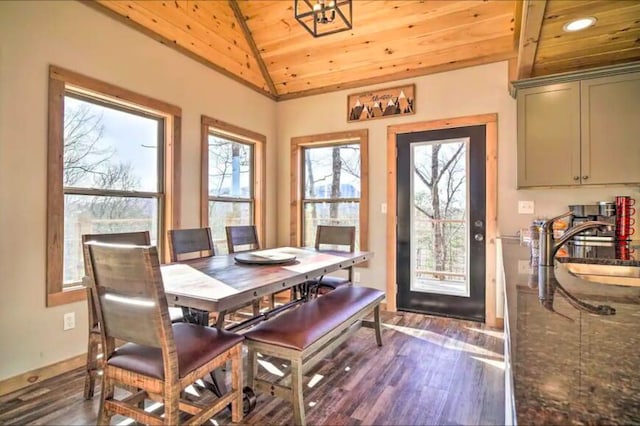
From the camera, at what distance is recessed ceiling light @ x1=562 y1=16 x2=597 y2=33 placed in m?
2.22

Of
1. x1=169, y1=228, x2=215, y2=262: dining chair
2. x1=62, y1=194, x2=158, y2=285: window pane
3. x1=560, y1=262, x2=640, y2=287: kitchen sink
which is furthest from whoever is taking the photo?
x1=169, y1=228, x2=215, y2=262: dining chair

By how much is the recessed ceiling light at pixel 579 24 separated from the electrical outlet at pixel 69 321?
401cm

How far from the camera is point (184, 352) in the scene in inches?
65.5

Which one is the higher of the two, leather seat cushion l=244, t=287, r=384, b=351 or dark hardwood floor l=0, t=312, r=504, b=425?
leather seat cushion l=244, t=287, r=384, b=351

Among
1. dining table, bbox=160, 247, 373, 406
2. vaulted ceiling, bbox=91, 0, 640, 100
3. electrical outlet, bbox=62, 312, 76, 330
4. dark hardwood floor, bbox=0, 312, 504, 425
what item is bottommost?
dark hardwood floor, bbox=0, 312, 504, 425

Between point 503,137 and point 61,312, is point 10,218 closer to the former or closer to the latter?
point 61,312

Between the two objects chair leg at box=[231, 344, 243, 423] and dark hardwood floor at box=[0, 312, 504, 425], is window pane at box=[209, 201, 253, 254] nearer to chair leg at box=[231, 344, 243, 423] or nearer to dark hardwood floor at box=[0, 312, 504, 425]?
dark hardwood floor at box=[0, 312, 504, 425]

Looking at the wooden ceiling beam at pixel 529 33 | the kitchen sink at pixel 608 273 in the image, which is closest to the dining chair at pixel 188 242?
the kitchen sink at pixel 608 273

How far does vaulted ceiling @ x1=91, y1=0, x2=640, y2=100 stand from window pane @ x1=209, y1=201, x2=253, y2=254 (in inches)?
59.9

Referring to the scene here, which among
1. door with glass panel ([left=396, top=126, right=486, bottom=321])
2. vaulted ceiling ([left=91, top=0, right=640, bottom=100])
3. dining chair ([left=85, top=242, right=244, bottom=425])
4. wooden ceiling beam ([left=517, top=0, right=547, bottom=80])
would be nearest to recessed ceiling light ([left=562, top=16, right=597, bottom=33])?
vaulted ceiling ([left=91, top=0, right=640, bottom=100])

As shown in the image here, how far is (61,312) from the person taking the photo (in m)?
2.53

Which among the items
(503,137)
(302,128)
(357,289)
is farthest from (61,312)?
(503,137)

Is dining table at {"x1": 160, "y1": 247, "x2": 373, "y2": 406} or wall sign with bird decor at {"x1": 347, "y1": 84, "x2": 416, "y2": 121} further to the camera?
wall sign with bird decor at {"x1": 347, "y1": 84, "x2": 416, "y2": 121}

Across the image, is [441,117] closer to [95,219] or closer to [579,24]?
[579,24]
